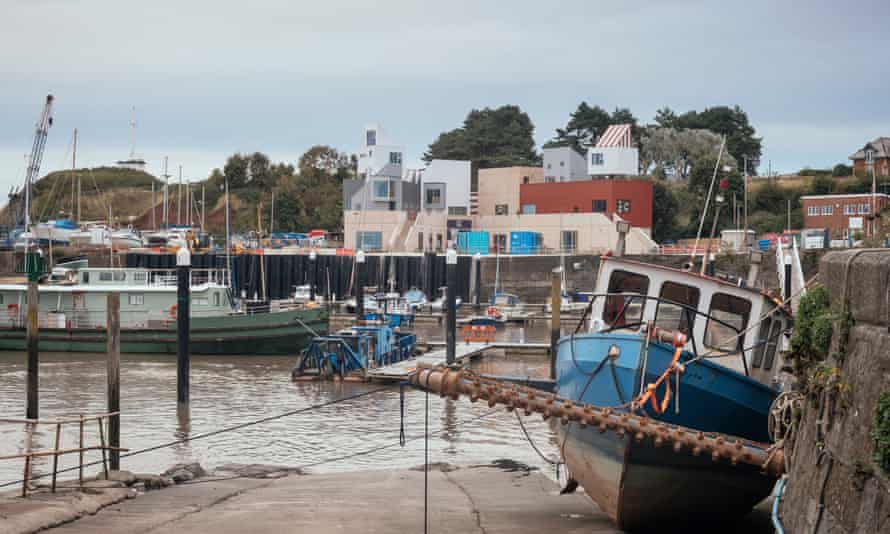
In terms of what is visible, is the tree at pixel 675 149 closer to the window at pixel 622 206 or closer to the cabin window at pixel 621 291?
the window at pixel 622 206

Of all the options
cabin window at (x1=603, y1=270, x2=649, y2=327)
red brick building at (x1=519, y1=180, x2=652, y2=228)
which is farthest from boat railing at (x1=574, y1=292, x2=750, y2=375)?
red brick building at (x1=519, y1=180, x2=652, y2=228)

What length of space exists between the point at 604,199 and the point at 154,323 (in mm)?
43778

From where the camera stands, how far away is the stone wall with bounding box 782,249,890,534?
7848 millimetres

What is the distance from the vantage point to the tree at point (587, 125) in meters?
115

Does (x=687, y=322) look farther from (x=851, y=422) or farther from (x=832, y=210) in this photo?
(x=832, y=210)

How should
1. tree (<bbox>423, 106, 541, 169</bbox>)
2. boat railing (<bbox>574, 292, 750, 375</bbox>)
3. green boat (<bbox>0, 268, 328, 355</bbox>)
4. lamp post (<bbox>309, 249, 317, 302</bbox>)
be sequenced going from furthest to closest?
1. tree (<bbox>423, 106, 541, 169</bbox>)
2. lamp post (<bbox>309, 249, 317, 302</bbox>)
3. green boat (<bbox>0, 268, 328, 355</bbox>)
4. boat railing (<bbox>574, 292, 750, 375</bbox>)

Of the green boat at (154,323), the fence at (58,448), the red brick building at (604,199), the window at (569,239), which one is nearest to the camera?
the fence at (58,448)

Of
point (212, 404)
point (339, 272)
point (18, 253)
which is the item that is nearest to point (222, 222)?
point (18, 253)

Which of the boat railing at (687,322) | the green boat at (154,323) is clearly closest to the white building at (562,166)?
the green boat at (154,323)

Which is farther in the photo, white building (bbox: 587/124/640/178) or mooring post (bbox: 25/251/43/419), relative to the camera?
white building (bbox: 587/124/640/178)

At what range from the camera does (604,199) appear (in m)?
77.4

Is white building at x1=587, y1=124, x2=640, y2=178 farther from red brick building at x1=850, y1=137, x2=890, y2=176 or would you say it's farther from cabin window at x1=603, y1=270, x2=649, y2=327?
cabin window at x1=603, y1=270, x2=649, y2=327

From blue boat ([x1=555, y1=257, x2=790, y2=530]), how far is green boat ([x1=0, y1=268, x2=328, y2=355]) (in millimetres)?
27890

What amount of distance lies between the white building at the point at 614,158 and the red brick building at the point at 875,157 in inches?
827
